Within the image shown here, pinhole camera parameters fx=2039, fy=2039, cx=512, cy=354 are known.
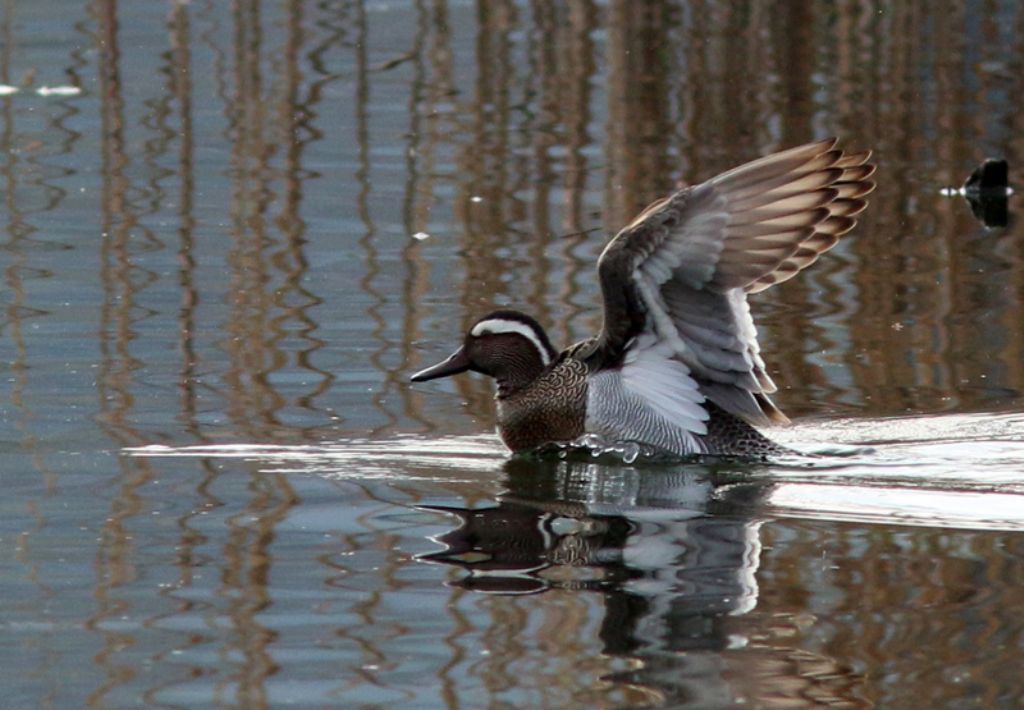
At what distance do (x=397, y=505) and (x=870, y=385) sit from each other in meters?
2.25

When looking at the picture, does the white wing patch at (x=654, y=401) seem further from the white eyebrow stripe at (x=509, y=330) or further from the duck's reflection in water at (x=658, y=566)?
the white eyebrow stripe at (x=509, y=330)

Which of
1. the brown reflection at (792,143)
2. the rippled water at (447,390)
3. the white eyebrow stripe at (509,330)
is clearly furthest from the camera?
the brown reflection at (792,143)

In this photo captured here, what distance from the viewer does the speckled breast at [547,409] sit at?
682 cm

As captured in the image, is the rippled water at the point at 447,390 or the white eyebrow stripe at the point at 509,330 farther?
the white eyebrow stripe at the point at 509,330

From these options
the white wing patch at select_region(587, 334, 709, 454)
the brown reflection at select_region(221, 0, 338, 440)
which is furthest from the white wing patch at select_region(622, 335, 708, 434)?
the brown reflection at select_region(221, 0, 338, 440)

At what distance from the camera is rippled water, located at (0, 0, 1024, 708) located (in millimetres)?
4457

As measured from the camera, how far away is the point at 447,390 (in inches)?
296

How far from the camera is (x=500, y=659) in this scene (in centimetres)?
437

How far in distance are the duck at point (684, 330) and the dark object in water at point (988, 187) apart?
4101mm

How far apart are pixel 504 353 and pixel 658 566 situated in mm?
2094

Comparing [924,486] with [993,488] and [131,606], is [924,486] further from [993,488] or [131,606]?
[131,606]

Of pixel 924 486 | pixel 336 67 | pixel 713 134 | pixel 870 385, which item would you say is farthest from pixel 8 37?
pixel 924 486

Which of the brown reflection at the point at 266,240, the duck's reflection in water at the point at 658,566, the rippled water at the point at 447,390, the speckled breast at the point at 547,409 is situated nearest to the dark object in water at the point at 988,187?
the rippled water at the point at 447,390

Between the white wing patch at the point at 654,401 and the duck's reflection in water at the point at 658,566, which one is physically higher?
the white wing patch at the point at 654,401
